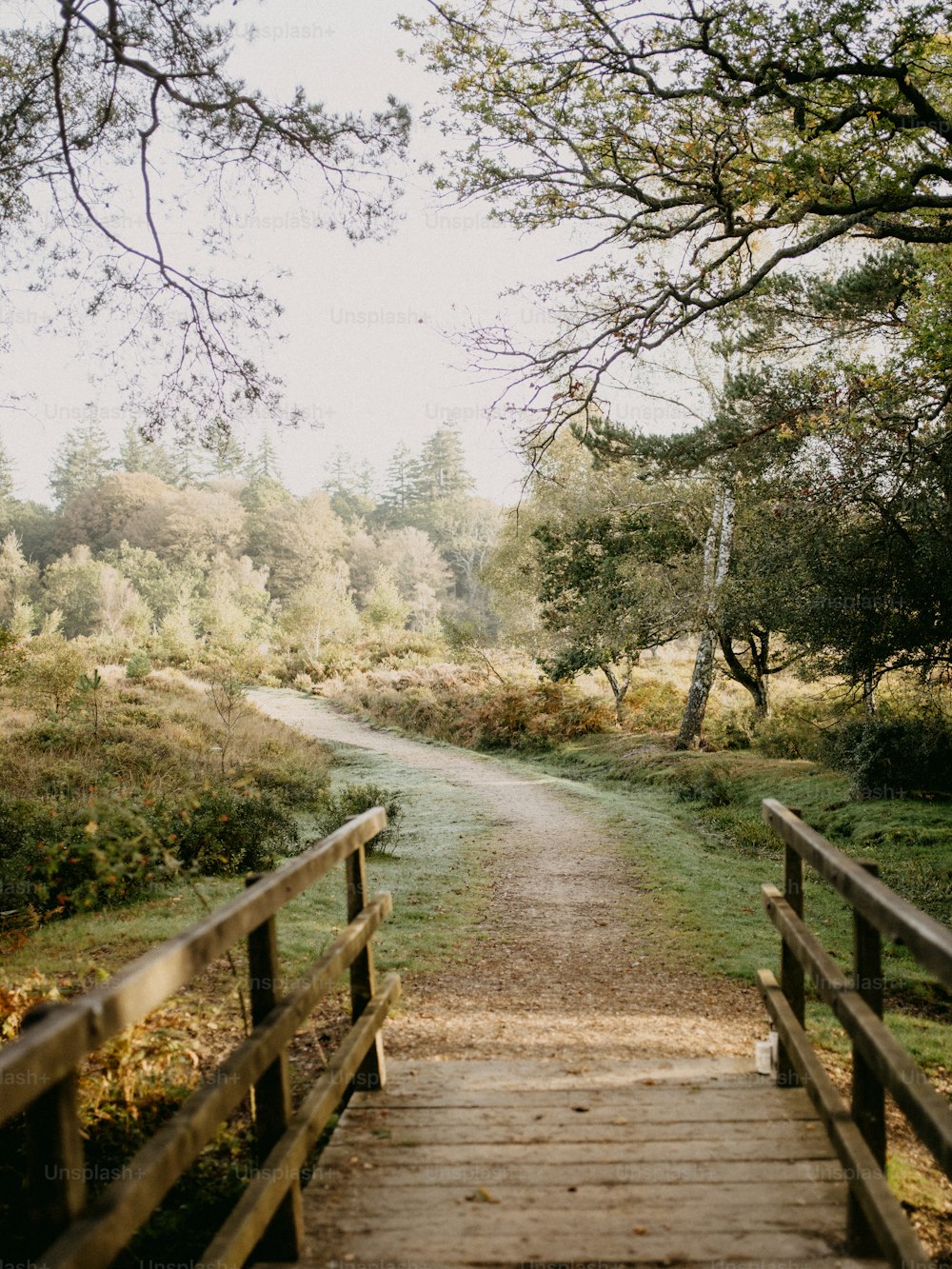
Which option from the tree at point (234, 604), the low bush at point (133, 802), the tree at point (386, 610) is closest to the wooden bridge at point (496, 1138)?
the low bush at point (133, 802)

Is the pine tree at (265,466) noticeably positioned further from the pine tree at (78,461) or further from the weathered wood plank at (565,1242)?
the weathered wood plank at (565,1242)

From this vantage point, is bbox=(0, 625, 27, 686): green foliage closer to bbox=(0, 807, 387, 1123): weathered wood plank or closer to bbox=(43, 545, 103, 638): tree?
bbox=(0, 807, 387, 1123): weathered wood plank

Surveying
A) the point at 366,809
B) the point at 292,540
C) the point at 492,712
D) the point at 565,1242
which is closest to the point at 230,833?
the point at 366,809

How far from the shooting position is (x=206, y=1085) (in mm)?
2314

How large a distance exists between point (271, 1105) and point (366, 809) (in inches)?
309

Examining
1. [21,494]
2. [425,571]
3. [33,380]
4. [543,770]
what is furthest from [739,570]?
[21,494]

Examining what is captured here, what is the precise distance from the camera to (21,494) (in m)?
65.2

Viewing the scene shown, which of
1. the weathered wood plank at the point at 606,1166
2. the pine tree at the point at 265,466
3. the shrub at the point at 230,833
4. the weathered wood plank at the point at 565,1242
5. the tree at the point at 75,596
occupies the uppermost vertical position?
the pine tree at the point at 265,466

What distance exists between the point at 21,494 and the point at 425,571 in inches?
1220

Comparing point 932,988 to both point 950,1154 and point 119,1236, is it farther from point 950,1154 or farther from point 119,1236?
point 119,1236

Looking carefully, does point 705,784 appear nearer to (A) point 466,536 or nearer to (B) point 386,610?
(B) point 386,610

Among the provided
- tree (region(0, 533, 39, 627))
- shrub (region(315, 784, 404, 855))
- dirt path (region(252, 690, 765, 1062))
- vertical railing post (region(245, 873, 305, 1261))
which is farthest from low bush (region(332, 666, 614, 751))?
tree (region(0, 533, 39, 627))

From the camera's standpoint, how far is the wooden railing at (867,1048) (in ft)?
6.97

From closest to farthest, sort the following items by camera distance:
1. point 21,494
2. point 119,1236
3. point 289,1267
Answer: point 119,1236
point 289,1267
point 21,494
